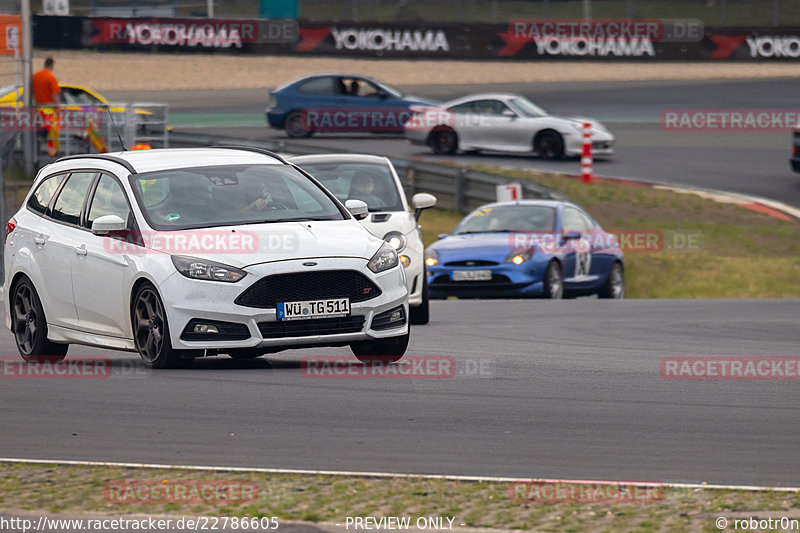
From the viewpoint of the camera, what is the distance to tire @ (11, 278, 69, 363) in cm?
1055

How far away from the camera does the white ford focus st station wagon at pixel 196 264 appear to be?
9188 mm

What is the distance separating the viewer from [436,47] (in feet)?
147

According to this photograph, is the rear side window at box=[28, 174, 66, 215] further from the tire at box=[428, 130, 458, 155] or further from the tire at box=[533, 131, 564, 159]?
the tire at box=[428, 130, 458, 155]

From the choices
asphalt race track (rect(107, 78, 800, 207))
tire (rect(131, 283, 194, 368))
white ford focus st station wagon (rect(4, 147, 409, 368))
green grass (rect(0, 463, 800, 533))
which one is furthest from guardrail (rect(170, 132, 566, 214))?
green grass (rect(0, 463, 800, 533))

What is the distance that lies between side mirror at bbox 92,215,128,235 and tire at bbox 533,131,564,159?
21.4m

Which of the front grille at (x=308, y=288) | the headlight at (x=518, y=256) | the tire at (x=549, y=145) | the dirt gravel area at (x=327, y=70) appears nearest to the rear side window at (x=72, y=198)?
the front grille at (x=308, y=288)

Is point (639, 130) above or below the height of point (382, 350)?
above

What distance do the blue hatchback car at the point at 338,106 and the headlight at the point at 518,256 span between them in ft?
51.7

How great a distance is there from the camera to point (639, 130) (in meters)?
35.4

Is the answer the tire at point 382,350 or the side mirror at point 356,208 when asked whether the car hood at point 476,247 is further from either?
the tire at point 382,350

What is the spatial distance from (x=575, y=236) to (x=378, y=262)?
9094mm

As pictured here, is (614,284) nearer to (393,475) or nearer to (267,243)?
(267,243)

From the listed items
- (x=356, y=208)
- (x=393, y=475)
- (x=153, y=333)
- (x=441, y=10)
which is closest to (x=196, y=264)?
(x=153, y=333)

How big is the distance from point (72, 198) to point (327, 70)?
35136mm
